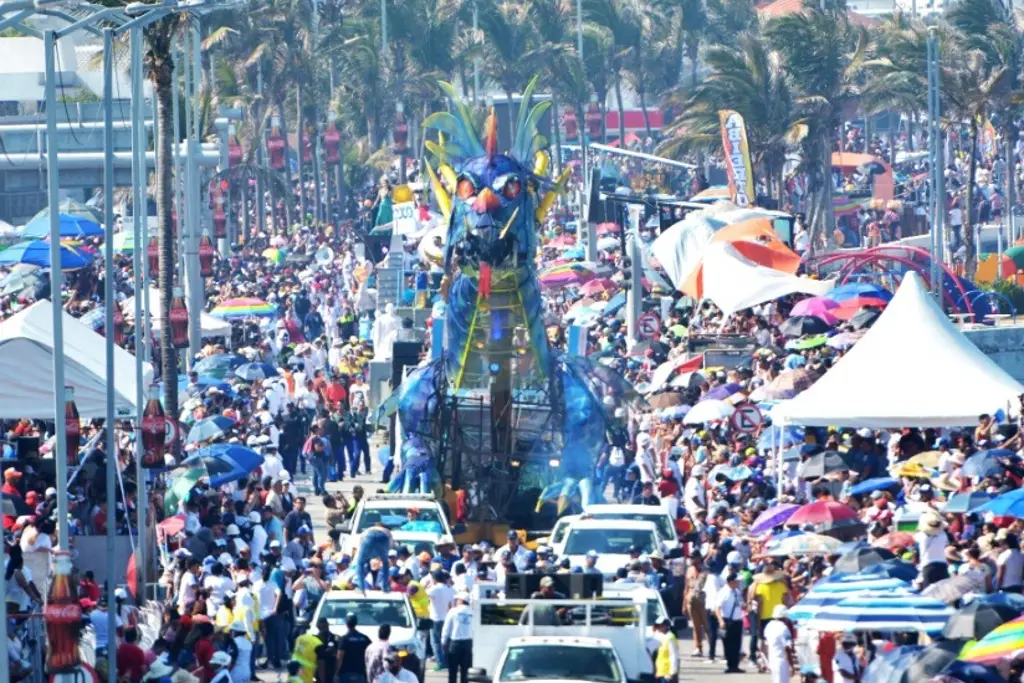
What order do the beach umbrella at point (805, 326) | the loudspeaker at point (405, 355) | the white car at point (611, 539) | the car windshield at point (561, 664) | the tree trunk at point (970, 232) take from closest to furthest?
the car windshield at point (561, 664) → the white car at point (611, 539) → the beach umbrella at point (805, 326) → the loudspeaker at point (405, 355) → the tree trunk at point (970, 232)

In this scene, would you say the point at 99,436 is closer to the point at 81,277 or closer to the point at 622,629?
the point at 622,629

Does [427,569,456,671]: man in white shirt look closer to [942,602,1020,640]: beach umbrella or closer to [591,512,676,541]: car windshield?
[591,512,676,541]: car windshield

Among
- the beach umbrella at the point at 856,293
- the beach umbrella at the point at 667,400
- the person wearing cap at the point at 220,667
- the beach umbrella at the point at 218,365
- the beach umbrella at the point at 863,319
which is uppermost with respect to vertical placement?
the beach umbrella at the point at 856,293

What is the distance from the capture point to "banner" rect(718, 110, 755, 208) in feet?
202

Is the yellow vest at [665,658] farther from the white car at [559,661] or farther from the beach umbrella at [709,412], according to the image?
the beach umbrella at [709,412]

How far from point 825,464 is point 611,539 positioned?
369cm

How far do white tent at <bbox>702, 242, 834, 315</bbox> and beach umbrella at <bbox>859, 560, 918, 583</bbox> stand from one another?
19.6 m

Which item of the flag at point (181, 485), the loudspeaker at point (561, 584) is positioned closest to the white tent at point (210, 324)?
the flag at point (181, 485)

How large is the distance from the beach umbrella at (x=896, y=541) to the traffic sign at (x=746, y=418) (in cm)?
757

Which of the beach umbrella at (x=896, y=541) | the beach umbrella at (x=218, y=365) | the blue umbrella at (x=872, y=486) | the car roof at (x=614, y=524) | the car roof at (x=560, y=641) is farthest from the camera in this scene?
the beach umbrella at (x=218, y=365)

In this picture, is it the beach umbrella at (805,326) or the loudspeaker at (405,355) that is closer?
the beach umbrella at (805,326)

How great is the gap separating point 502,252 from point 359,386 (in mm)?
12363

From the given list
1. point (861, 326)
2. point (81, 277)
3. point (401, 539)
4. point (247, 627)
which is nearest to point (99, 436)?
point (401, 539)

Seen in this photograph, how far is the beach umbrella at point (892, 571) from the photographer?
73.3 ft
